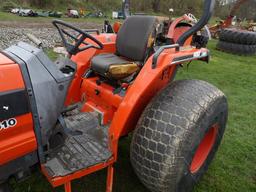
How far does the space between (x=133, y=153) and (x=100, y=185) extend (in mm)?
588

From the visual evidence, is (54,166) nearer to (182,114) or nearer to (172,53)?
(182,114)

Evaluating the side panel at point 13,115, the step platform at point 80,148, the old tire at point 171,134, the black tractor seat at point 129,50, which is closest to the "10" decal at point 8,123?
the side panel at point 13,115

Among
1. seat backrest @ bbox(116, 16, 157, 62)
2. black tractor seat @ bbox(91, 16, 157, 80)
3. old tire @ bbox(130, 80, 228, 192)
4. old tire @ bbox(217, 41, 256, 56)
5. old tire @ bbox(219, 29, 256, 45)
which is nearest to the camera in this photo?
old tire @ bbox(130, 80, 228, 192)

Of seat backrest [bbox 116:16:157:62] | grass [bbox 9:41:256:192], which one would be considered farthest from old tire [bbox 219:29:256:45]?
seat backrest [bbox 116:16:157:62]

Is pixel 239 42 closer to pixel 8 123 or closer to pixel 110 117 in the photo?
pixel 110 117

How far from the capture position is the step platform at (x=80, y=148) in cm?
→ 177

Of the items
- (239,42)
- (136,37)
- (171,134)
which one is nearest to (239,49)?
(239,42)

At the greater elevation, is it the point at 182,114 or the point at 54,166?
the point at 182,114

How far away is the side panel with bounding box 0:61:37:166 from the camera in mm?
1412

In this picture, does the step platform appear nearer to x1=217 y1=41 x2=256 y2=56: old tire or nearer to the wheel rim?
the wheel rim

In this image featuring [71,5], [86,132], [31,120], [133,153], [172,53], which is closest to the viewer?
[31,120]

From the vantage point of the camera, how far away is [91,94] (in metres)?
2.60

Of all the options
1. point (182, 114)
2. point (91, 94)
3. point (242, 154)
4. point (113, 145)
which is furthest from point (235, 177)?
point (91, 94)

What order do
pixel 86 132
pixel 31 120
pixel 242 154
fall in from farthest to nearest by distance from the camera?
pixel 242 154 < pixel 86 132 < pixel 31 120
